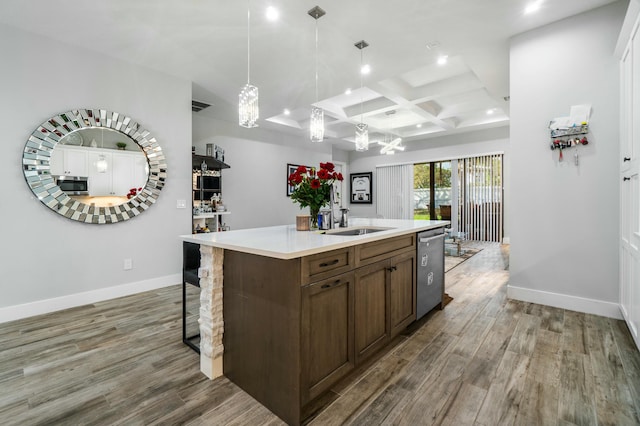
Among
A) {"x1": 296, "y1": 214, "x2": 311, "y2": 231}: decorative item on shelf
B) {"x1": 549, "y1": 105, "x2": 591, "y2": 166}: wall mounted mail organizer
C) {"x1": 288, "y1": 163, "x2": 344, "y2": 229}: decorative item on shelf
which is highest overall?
{"x1": 549, "y1": 105, "x2": 591, "y2": 166}: wall mounted mail organizer

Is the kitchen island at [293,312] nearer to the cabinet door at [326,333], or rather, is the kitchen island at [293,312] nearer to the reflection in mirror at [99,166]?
the cabinet door at [326,333]

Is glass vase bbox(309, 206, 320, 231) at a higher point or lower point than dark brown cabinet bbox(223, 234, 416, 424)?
higher

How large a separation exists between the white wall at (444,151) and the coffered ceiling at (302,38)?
240 cm

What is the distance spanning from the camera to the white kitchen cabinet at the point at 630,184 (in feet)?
6.33

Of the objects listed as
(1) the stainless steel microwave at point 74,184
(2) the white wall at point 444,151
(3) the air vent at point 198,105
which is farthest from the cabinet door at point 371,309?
(2) the white wall at point 444,151

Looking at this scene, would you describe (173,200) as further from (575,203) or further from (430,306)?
(575,203)

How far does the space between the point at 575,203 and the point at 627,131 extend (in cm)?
75

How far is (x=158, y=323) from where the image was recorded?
2.59 m

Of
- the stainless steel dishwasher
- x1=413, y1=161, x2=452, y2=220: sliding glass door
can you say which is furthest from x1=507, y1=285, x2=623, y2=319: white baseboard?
x1=413, y1=161, x2=452, y2=220: sliding glass door

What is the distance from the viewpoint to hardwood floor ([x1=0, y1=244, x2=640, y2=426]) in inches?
57.2

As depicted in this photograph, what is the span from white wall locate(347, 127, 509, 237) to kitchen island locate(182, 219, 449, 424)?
6017 mm

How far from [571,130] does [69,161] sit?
505cm

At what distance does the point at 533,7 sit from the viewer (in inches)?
102

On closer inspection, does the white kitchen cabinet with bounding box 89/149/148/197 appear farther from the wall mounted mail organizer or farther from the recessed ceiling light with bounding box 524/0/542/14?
the wall mounted mail organizer
